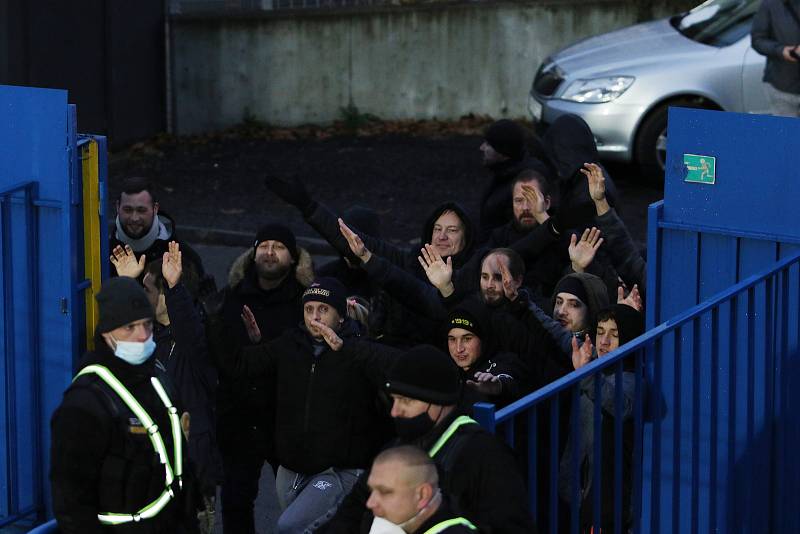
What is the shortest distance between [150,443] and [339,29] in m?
12.4

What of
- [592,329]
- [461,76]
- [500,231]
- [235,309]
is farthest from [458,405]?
[461,76]

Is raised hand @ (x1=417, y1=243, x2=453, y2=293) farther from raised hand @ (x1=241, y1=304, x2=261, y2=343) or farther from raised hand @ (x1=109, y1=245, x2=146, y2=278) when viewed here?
raised hand @ (x1=109, y1=245, x2=146, y2=278)

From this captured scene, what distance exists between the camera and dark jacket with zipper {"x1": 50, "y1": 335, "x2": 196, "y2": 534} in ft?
19.0

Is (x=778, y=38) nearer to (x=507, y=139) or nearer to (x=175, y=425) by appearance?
(x=507, y=139)

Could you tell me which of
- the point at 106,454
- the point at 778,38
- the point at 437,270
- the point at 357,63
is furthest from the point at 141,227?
the point at 357,63

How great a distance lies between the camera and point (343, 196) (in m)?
15.3

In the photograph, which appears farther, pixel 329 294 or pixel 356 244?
pixel 356 244

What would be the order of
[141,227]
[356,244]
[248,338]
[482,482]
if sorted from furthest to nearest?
[141,227] → [356,244] → [248,338] → [482,482]

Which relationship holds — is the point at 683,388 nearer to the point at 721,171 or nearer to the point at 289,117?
the point at 721,171

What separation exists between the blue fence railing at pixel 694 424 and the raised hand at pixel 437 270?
1.58 meters

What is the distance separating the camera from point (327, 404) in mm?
7238

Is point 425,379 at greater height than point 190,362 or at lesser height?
greater

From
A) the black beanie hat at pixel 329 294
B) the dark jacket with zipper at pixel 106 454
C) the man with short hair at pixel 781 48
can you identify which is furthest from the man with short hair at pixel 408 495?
the man with short hair at pixel 781 48

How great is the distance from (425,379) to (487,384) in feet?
4.43
